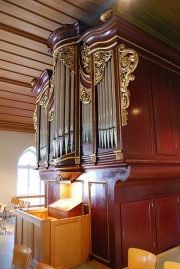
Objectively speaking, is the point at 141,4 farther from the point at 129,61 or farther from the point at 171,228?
the point at 171,228

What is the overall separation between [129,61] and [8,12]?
6.82ft

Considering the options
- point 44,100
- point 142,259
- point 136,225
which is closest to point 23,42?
point 44,100

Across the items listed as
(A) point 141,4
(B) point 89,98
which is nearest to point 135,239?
(B) point 89,98


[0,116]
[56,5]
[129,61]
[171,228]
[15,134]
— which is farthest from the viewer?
[15,134]

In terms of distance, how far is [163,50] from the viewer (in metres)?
3.90

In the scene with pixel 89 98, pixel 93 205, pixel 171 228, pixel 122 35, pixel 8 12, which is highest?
pixel 8 12

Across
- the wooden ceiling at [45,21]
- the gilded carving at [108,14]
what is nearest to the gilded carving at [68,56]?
the wooden ceiling at [45,21]

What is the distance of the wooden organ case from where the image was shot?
10.6 ft

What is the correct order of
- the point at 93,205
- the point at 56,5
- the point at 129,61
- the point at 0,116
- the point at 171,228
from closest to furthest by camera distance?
the point at 129,61, the point at 56,5, the point at 93,205, the point at 171,228, the point at 0,116

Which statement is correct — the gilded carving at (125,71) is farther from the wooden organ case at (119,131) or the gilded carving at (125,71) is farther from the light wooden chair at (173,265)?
the light wooden chair at (173,265)

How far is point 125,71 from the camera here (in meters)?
3.23

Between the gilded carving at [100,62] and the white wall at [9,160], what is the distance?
6.10 m

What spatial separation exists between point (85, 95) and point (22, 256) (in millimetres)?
2434

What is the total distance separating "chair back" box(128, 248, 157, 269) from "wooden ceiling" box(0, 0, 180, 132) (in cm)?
346
